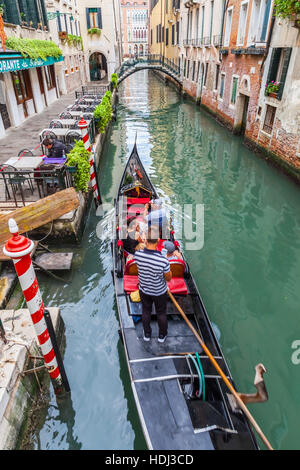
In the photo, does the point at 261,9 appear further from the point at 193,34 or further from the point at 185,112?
the point at 193,34

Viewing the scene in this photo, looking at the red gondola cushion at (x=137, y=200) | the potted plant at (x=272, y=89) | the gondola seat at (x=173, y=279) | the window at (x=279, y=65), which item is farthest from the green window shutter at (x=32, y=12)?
the gondola seat at (x=173, y=279)

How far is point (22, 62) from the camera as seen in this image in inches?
422

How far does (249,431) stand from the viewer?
2.48m

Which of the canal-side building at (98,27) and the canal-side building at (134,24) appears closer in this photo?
the canal-side building at (98,27)

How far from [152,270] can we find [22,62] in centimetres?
1076

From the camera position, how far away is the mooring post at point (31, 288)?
2342mm

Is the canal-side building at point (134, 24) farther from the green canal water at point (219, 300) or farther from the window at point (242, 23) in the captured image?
the green canal water at point (219, 300)

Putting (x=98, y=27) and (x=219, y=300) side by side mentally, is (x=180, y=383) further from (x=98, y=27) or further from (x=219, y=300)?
(x=98, y=27)

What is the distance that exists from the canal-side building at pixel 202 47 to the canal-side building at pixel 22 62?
26.1 ft

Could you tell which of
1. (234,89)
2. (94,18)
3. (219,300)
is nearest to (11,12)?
(234,89)

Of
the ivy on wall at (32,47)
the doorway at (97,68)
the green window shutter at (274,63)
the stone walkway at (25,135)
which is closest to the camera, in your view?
the stone walkway at (25,135)

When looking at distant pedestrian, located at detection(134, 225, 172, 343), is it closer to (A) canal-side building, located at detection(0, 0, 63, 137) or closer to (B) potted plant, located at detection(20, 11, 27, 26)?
(A) canal-side building, located at detection(0, 0, 63, 137)
